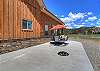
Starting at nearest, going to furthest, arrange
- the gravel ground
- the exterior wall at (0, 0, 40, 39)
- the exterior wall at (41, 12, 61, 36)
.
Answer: the gravel ground → the exterior wall at (0, 0, 40, 39) → the exterior wall at (41, 12, 61, 36)

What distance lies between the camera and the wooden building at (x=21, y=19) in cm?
1820

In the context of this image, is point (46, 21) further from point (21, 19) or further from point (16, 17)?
point (16, 17)

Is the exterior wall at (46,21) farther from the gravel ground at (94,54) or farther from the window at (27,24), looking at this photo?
the gravel ground at (94,54)

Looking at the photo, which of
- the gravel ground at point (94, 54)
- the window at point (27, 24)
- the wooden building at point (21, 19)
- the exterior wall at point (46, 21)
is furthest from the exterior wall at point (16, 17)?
the gravel ground at point (94, 54)

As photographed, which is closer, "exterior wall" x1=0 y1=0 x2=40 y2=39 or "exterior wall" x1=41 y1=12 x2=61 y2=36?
"exterior wall" x1=0 y1=0 x2=40 y2=39

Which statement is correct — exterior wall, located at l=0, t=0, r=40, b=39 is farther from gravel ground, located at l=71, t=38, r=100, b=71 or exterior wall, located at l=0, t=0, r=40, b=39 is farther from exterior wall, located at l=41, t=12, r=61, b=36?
gravel ground, located at l=71, t=38, r=100, b=71

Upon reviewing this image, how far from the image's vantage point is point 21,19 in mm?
21031

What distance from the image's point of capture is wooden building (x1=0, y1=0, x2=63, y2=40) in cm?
1820

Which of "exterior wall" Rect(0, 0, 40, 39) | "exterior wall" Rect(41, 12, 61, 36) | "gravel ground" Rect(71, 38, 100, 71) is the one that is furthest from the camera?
"exterior wall" Rect(41, 12, 61, 36)

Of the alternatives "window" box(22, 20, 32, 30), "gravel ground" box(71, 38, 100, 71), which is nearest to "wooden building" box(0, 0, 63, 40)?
"window" box(22, 20, 32, 30)

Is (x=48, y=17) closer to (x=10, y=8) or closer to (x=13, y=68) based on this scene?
(x=10, y=8)

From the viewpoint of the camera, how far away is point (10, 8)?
19.0 meters

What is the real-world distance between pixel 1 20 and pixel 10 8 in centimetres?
179

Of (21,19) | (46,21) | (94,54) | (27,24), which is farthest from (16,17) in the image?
(46,21)
